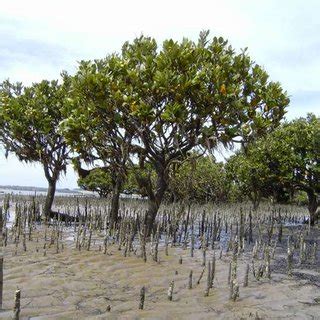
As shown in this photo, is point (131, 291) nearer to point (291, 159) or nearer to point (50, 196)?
point (50, 196)

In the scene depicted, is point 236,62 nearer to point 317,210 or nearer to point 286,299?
point 286,299

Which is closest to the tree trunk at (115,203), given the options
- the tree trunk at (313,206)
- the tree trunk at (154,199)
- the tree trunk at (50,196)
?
Answer: the tree trunk at (154,199)

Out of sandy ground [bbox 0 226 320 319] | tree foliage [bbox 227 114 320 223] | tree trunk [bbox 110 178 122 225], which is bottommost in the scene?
sandy ground [bbox 0 226 320 319]

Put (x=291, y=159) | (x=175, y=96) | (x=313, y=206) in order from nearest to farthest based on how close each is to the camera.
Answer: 1. (x=175, y=96)
2. (x=291, y=159)
3. (x=313, y=206)

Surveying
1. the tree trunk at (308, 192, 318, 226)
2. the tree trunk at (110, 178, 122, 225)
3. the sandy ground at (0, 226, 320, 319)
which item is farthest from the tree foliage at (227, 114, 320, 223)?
the sandy ground at (0, 226, 320, 319)

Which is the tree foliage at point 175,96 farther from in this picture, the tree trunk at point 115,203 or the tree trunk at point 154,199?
the tree trunk at point 115,203

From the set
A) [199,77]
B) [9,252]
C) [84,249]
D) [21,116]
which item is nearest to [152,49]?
[199,77]

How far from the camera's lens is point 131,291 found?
6.19 m

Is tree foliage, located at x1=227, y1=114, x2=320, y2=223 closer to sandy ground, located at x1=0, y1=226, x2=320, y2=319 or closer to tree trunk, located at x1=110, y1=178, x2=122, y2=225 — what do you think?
tree trunk, located at x1=110, y1=178, x2=122, y2=225

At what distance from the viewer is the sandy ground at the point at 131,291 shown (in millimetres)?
5184

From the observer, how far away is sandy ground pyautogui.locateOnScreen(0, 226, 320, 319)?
5184 mm

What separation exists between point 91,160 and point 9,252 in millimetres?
4157

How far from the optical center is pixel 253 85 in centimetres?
988

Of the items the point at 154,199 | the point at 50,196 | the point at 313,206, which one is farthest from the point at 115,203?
the point at 313,206
